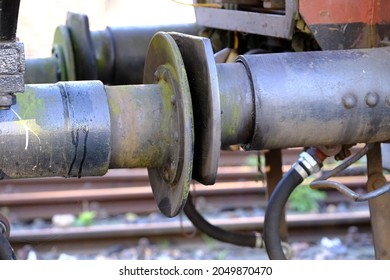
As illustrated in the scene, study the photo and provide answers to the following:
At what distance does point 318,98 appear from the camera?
1.92m

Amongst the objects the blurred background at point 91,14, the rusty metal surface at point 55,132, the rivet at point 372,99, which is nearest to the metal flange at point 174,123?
the rusty metal surface at point 55,132

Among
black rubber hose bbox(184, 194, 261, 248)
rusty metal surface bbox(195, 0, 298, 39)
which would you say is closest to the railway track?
black rubber hose bbox(184, 194, 261, 248)

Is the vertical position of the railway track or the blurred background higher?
the blurred background

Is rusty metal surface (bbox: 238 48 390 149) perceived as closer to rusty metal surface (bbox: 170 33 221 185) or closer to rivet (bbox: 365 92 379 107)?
rivet (bbox: 365 92 379 107)

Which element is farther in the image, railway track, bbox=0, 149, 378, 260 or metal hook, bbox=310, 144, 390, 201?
railway track, bbox=0, 149, 378, 260

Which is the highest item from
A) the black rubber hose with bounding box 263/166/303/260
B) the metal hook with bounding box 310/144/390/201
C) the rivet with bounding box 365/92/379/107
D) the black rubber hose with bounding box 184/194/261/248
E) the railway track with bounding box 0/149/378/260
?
the rivet with bounding box 365/92/379/107

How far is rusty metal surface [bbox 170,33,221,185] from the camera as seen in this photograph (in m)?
1.75

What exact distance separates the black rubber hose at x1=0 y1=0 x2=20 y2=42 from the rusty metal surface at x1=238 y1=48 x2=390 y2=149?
1.90 feet

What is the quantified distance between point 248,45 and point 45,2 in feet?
22.4

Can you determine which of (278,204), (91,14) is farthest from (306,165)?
(91,14)

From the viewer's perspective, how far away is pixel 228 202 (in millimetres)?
5238

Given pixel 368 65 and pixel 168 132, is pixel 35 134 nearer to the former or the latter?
pixel 168 132

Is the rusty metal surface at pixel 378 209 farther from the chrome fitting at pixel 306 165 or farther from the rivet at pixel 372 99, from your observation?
the rivet at pixel 372 99
